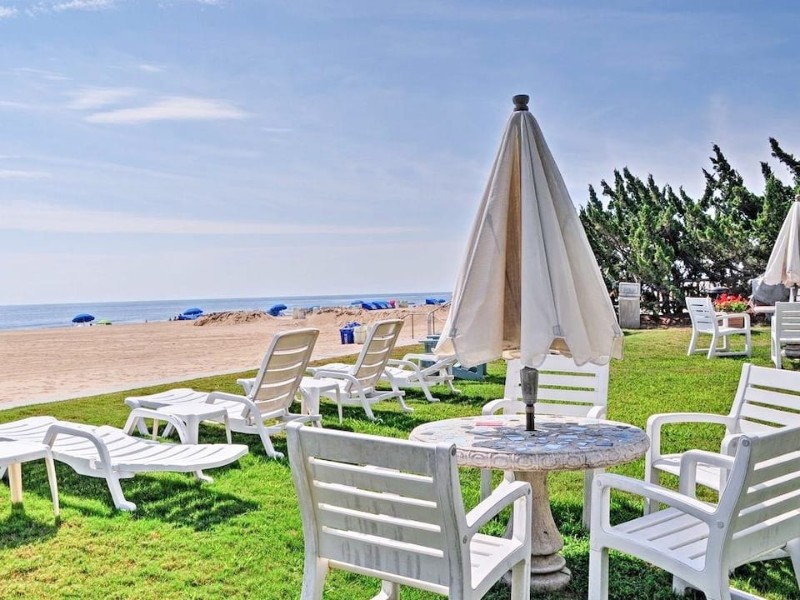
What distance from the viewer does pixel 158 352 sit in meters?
20.4

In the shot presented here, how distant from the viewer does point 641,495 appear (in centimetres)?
290

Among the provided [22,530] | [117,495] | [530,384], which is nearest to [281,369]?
[117,495]

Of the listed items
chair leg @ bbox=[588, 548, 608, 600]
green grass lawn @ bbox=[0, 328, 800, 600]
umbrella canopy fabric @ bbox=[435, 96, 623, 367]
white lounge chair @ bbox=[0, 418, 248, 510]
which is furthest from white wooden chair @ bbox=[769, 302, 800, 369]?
chair leg @ bbox=[588, 548, 608, 600]

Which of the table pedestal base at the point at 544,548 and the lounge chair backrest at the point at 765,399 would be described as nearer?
the table pedestal base at the point at 544,548

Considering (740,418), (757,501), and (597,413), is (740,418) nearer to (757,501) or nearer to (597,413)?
(597,413)

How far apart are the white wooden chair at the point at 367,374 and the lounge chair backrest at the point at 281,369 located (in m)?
1.22

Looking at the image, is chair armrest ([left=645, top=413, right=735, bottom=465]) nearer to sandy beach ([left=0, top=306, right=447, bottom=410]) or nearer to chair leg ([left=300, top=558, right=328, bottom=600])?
chair leg ([left=300, top=558, right=328, bottom=600])

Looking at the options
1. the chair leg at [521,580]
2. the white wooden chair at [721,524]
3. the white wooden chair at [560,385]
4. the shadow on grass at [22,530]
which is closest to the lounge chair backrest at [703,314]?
the white wooden chair at [560,385]

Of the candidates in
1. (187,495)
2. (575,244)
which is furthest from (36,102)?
(575,244)

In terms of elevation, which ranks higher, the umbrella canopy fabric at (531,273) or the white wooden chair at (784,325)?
the umbrella canopy fabric at (531,273)

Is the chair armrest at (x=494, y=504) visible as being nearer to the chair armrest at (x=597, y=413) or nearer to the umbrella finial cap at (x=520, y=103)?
the chair armrest at (x=597, y=413)

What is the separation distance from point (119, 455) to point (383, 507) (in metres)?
3.26

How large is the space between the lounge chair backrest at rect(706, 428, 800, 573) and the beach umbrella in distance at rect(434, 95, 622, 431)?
1003 millimetres

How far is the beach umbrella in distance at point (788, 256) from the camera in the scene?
12391mm
